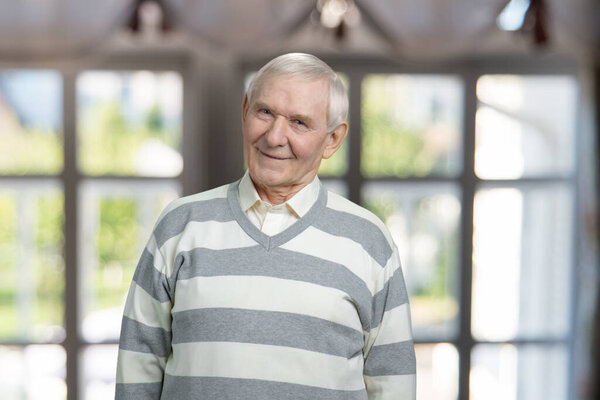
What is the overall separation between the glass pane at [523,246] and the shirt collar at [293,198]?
5.44ft

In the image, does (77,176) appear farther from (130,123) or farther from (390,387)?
(390,387)

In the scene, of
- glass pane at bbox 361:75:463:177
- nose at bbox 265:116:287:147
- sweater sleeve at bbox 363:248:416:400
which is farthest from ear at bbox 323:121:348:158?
glass pane at bbox 361:75:463:177

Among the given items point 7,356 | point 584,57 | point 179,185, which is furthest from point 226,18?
point 7,356

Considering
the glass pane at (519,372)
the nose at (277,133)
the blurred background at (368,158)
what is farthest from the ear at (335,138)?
the glass pane at (519,372)

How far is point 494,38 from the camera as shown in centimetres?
253

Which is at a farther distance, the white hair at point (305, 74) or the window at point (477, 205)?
the window at point (477, 205)

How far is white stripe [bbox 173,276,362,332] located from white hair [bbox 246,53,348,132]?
10.5 inches

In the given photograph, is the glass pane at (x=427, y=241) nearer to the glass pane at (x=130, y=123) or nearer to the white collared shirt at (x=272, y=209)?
the glass pane at (x=130, y=123)

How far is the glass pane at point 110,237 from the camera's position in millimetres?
2553

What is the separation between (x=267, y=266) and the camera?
3.43 ft

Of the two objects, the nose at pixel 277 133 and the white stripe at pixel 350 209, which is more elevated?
the nose at pixel 277 133

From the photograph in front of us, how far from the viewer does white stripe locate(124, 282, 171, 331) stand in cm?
109

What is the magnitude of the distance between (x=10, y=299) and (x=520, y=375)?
206 centimetres

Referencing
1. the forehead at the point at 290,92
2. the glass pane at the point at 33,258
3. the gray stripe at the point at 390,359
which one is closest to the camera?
the forehead at the point at 290,92
